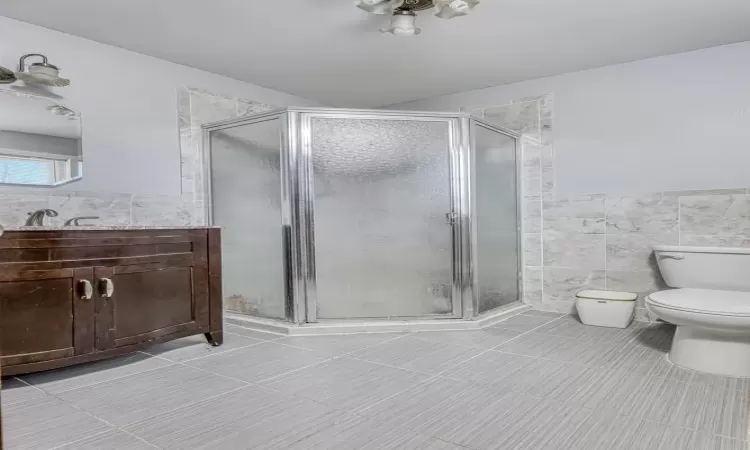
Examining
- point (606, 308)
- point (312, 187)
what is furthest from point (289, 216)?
point (606, 308)

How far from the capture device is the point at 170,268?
7.95ft

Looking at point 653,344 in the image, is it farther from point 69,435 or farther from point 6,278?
point 6,278

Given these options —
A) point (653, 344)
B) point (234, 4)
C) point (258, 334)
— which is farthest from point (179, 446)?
point (653, 344)

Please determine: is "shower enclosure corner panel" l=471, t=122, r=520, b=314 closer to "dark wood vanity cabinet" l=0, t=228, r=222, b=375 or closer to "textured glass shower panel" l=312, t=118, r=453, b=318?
"textured glass shower panel" l=312, t=118, r=453, b=318

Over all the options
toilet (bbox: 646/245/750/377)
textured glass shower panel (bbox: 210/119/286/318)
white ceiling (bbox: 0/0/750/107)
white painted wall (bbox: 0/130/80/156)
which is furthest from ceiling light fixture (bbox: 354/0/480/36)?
white painted wall (bbox: 0/130/80/156)

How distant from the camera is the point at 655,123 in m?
3.13

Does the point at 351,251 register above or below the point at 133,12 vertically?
below

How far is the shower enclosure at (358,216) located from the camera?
298 centimetres

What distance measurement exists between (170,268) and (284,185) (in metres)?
0.85

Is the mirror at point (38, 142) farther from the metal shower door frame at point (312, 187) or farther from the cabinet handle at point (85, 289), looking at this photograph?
the metal shower door frame at point (312, 187)

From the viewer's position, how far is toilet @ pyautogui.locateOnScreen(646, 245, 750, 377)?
2.03m

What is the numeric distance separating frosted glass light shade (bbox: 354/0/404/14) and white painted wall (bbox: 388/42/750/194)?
1.72 metres

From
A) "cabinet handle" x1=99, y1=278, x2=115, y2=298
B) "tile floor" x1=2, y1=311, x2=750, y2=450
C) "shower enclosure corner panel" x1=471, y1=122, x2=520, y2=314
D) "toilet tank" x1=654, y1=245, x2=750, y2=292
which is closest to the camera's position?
"tile floor" x1=2, y1=311, x2=750, y2=450

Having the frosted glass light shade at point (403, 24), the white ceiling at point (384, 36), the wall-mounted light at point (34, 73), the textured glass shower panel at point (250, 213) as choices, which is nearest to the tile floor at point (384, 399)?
→ the textured glass shower panel at point (250, 213)
